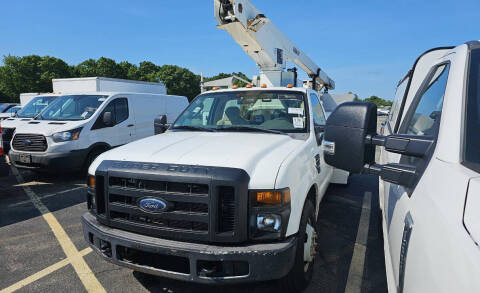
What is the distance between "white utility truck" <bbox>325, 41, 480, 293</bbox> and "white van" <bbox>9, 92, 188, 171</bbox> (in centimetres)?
613

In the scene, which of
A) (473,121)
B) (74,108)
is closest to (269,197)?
(473,121)

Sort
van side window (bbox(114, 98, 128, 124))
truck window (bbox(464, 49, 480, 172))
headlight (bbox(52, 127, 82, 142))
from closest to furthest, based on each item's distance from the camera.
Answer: truck window (bbox(464, 49, 480, 172)), headlight (bbox(52, 127, 82, 142)), van side window (bbox(114, 98, 128, 124))

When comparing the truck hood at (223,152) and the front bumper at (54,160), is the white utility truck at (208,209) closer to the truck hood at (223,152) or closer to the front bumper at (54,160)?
the truck hood at (223,152)

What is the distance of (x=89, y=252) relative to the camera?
339 cm

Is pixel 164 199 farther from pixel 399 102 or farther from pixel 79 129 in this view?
pixel 79 129

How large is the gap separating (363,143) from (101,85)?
32.9 feet

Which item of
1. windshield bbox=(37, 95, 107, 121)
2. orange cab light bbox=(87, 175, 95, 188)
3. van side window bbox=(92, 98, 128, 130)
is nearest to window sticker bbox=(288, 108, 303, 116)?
orange cab light bbox=(87, 175, 95, 188)

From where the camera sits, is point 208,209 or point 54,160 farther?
point 54,160

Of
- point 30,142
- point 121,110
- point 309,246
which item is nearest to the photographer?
point 309,246

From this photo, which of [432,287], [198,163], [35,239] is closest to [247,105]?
[198,163]

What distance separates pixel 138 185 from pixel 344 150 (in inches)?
62.8

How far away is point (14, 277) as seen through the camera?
114 inches

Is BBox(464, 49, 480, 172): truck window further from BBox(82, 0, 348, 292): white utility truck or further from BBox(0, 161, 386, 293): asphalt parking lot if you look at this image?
BBox(0, 161, 386, 293): asphalt parking lot

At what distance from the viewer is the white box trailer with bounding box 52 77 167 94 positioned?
31.8 ft
